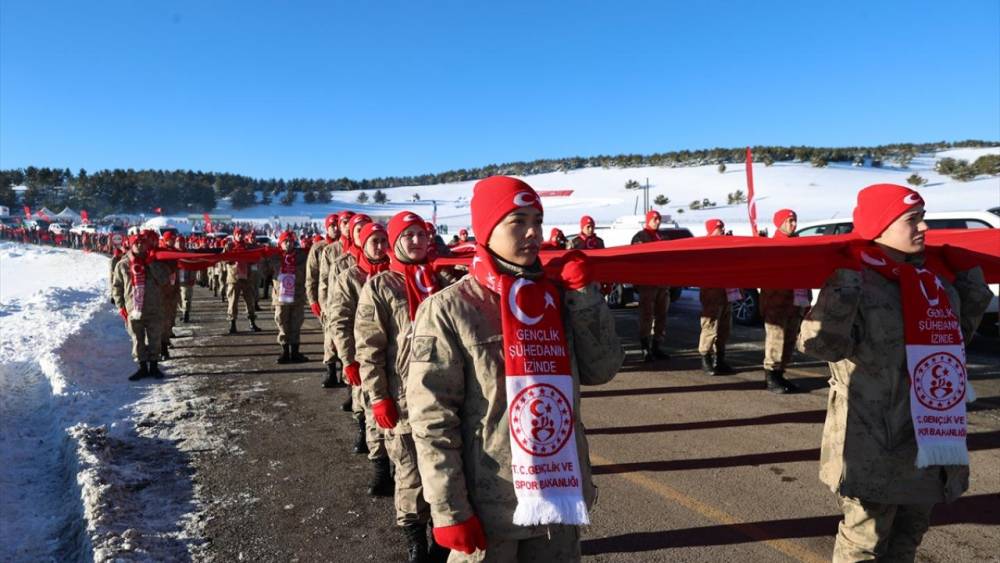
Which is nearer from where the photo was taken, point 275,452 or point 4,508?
point 4,508

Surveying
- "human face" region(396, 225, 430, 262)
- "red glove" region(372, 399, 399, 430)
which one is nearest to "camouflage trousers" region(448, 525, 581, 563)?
"red glove" region(372, 399, 399, 430)

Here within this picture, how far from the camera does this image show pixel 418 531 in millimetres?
3531

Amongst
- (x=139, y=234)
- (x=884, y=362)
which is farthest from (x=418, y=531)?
(x=139, y=234)

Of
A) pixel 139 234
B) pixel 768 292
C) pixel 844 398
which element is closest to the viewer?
pixel 844 398

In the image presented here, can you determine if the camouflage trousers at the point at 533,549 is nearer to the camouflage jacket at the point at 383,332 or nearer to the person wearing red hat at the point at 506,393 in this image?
the person wearing red hat at the point at 506,393

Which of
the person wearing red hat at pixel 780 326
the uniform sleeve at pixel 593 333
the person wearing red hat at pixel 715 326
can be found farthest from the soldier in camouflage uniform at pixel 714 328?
the uniform sleeve at pixel 593 333

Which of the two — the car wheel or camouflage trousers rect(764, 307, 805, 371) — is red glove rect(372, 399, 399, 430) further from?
the car wheel

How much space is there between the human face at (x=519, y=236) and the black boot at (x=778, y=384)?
581 centimetres

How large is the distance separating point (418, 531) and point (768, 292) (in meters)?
5.10

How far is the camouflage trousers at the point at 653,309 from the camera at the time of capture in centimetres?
873

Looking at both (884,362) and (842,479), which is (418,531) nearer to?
(842,479)

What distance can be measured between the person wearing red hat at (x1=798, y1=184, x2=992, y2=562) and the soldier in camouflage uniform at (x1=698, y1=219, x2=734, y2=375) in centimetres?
485

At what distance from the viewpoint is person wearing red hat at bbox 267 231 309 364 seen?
9.29 meters

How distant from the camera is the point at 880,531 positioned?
2652 millimetres
